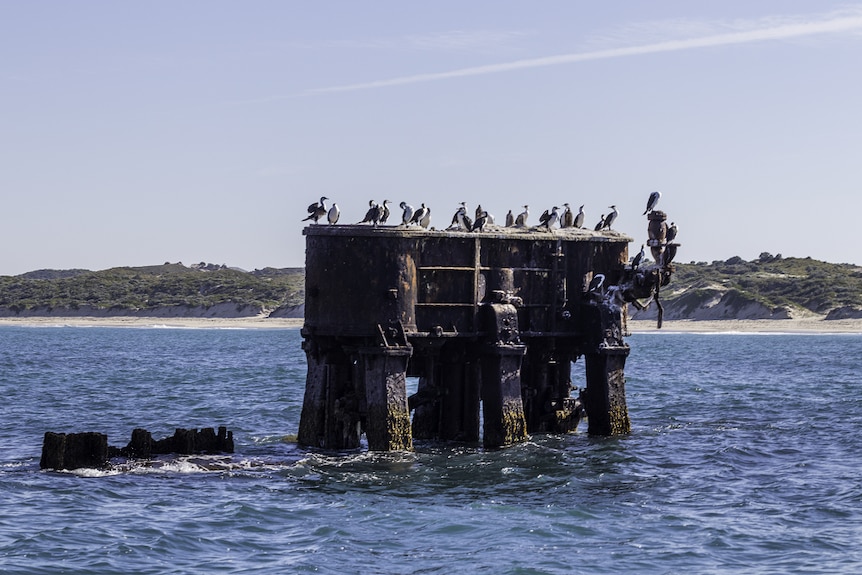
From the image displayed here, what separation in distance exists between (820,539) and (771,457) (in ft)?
27.4

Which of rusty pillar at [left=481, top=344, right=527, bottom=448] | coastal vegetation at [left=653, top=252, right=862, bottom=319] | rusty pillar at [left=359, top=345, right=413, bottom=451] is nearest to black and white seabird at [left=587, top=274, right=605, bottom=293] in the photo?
rusty pillar at [left=481, top=344, right=527, bottom=448]

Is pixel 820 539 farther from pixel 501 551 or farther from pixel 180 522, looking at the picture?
pixel 180 522

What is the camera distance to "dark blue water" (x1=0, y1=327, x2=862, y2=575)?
68.6 feet

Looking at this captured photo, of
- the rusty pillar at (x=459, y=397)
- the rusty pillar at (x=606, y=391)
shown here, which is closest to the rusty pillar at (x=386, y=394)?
the rusty pillar at (x=459, y=397)

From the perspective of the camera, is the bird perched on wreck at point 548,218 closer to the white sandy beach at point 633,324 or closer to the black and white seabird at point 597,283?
the black and white seabird at point 597,283

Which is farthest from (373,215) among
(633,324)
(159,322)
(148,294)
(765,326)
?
(148,294)

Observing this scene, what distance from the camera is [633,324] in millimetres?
139250

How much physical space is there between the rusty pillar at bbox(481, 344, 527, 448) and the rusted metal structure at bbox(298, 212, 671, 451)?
3 cm

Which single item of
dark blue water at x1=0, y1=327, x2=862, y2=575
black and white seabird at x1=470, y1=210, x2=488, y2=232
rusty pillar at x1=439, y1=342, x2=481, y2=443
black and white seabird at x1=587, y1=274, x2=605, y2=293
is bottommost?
dark blue water at x1=0, y1=327, x2=862, y2=575

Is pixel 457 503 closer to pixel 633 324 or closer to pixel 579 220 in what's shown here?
pixel 579 220

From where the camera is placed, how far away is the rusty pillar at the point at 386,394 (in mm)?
27359

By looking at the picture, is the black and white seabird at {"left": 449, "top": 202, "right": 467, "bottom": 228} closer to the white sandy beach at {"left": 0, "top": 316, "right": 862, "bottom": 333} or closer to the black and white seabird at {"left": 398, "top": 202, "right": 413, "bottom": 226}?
the black and white seabird at {"left": 398, "top": 202, "right": 413, "bottom": 226}

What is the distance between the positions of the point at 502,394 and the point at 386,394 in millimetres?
2815

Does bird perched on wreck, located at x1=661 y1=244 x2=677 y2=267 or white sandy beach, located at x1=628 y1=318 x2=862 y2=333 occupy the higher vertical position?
bird perched on wreck, located at x1=661 y1=244 x2=677 y2=267
